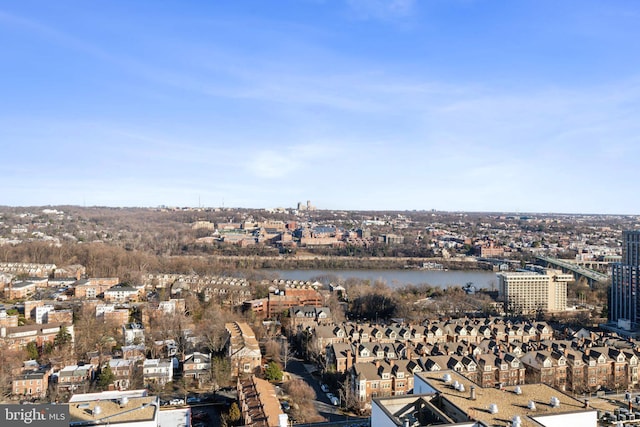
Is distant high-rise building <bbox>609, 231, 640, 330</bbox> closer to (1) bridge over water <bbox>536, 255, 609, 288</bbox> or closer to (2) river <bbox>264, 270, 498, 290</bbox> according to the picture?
(1) bridge over water <bbox>536, 255, 609, 288</bbox>

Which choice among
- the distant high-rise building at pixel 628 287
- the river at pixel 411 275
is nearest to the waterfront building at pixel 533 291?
the distant high-rise building at pixel 628 287

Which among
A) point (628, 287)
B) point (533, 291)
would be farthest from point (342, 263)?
point (628, 287)

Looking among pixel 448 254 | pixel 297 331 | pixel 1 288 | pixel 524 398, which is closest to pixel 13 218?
pixel 1 288

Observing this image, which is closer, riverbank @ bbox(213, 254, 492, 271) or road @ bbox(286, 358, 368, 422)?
road @ bbox(286, 358, 368, 422)

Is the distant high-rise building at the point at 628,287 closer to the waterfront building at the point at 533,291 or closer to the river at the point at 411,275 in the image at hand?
the waterfront building at the point at 533,291

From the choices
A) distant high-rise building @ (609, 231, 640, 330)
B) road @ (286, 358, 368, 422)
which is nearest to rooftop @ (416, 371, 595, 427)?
road @ (286, 358, 368, 422)

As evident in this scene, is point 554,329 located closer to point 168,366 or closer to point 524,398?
point 524,398
